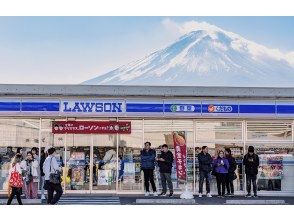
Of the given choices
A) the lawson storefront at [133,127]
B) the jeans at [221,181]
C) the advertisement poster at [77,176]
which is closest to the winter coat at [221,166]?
the jeans at [221,181]

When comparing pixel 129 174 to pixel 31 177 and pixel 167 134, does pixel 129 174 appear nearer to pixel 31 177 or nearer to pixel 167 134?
pixel 167 134

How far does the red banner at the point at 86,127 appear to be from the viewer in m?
17.7

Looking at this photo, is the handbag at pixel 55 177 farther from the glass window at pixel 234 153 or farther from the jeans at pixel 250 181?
the jeans at pixel 250 181

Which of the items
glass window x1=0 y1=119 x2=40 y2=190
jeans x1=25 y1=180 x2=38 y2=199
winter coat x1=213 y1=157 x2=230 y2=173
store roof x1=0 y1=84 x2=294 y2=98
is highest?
store roof x1=0 y1=84 x2=294 y2=98

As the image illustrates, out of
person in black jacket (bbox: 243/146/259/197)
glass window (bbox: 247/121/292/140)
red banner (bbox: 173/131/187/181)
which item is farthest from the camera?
glass window (bbox: 247/121/292/140)

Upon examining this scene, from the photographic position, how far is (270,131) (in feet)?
59.7

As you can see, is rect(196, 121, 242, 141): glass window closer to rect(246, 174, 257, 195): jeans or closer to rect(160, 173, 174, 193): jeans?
rect(246, 174, 257, 195): jeans

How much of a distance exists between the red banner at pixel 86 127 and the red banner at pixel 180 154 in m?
1.70

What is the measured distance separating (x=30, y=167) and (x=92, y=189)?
2259mm

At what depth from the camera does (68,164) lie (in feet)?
59.0

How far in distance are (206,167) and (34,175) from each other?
16.1 feet

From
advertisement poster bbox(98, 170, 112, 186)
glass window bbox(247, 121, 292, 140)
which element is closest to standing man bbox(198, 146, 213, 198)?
glass window bbox(247, 121, 292, 140)

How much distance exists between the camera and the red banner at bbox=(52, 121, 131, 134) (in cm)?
1772

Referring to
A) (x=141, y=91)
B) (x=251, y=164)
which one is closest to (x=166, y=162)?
(x=141, y=91)
